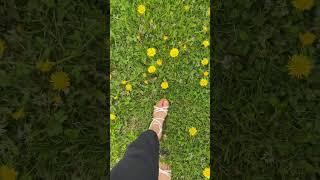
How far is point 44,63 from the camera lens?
8.90ft

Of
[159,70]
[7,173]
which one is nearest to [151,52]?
→ [159,70]

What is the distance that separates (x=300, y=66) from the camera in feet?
8.84

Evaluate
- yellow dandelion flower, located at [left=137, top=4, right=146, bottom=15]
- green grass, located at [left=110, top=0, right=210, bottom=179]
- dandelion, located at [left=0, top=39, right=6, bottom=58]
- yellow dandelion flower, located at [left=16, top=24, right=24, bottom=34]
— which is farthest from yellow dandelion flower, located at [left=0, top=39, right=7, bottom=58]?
yellow dandelion flower, located at [left=137, top=4, right=146, bottom=15]

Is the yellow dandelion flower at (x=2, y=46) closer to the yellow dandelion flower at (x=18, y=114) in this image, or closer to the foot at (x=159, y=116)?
the yellow dandelion flower at (x=18, y=114)

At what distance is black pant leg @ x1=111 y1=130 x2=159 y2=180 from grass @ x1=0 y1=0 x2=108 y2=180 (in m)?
0.34

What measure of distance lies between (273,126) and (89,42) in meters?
1.44

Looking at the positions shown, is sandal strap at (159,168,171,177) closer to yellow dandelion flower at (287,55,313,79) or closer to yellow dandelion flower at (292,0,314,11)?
yellow dandelion flower at (287,55,313,79)

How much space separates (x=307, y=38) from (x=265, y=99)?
1.69ft

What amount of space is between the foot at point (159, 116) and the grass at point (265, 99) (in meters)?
0.37

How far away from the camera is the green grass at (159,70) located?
2.79 metres

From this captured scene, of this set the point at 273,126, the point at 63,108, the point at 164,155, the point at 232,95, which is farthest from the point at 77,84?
the point at 273,126

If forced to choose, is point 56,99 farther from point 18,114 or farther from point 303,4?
point 303,4

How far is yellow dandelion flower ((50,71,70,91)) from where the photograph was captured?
2.71m

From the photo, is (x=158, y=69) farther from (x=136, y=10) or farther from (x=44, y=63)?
(x=44, y=63)
